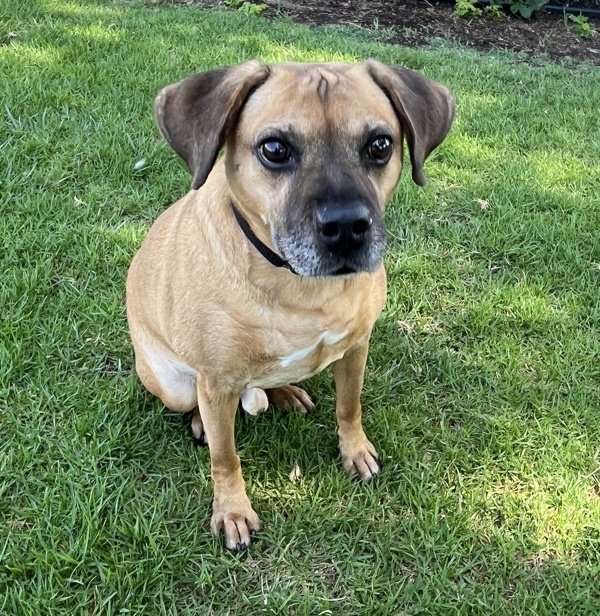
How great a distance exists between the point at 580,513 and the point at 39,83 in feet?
15.3

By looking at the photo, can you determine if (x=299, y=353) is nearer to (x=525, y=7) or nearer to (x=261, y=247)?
(x=261, y=247)

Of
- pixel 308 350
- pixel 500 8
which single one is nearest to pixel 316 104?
pixel 308 350

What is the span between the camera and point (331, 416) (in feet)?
10.3

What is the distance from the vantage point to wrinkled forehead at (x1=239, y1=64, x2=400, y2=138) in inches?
79.3

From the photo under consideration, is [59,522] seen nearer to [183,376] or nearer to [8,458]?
[8,458]

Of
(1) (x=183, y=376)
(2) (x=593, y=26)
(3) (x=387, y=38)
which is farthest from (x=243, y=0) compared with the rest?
(1) (x=183, y=376)

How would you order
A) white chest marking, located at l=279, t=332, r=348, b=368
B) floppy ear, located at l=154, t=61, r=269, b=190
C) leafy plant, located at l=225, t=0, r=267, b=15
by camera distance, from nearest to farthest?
1. floppy ear, located at l=154, t=61, r=269, b=190
2. white chest marking, located at l=279, t=332, r=348, b=368
3. leafy plant, located at l=225, t=0, r=267, b=15

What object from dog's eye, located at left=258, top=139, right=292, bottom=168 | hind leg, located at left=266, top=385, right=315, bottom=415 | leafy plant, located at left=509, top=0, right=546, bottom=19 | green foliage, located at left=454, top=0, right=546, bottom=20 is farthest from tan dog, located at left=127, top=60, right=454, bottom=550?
leafy plant, located at left=509, top=0, right=546, bottom=19

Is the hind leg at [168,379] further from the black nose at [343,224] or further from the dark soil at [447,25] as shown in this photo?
the dark soil at [447,25]

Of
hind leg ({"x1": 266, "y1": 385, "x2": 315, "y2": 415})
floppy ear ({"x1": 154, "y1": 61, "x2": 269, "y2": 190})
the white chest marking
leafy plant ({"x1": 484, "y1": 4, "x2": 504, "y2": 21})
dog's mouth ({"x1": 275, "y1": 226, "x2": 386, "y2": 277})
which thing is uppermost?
floppy ear ({"x1": 154, "y1": 61, "x2": 269, "y2": 190})

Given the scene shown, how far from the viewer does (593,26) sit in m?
8.11

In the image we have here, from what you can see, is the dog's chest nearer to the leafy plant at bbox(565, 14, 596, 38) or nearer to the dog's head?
the dog's head

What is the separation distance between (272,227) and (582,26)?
7.34m

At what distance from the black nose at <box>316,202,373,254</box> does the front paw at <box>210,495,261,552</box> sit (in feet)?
3.90
